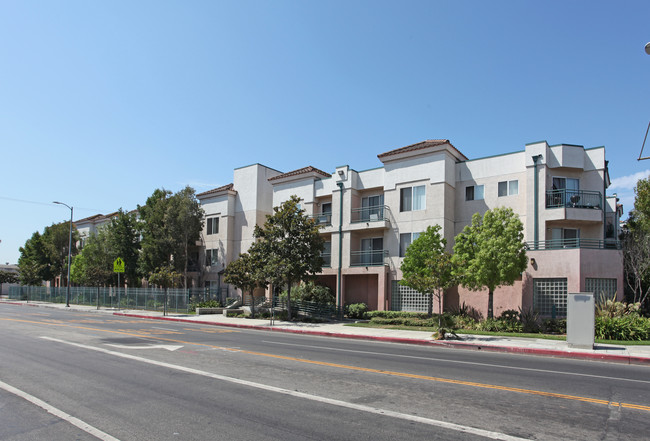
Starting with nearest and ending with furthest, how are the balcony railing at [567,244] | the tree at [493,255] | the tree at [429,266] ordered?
the tree at [429,266], the tree at [493,255], the balcony railing at [567,244]

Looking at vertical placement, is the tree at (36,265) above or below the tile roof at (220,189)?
below

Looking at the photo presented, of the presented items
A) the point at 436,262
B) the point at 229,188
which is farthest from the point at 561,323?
the point at 229,188

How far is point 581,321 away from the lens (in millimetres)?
15492

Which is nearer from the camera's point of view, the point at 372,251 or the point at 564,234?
the point at 564,234

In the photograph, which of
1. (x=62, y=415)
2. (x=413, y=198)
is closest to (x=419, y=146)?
(x=413, y=198)

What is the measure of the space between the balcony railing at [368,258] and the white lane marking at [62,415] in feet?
74.2

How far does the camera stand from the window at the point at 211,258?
3969cm

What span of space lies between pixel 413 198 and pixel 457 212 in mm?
2874

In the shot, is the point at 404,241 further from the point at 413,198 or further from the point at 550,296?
the point at 550,296

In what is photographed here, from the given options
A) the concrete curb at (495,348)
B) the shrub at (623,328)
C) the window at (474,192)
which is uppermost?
the window at (474,192)

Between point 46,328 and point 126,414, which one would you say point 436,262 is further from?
point 46,328

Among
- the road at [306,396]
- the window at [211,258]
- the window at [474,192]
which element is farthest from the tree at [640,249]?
the window at [211,258]

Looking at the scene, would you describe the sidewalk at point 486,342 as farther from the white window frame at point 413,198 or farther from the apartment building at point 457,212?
the white window frame at point 413,198

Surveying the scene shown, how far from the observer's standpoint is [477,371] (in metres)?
10.9
